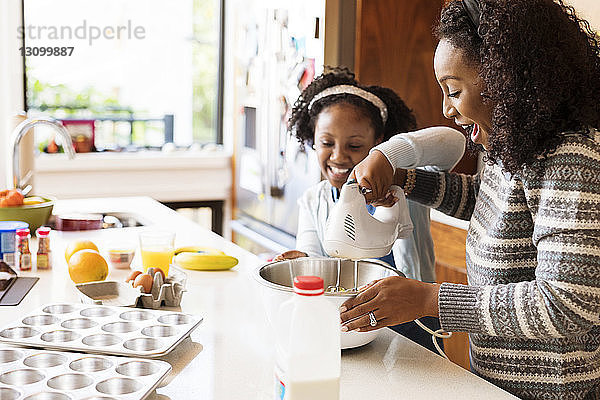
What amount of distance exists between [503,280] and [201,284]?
80 centimetres

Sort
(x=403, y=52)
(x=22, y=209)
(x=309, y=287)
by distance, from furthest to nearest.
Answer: (x=403, y=52) → (x=22, y=209) → (x=309, y=287)

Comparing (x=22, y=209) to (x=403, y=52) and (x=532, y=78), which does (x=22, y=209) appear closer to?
(x=532, y=78)

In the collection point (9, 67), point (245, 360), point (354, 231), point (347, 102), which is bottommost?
point (245, 360)

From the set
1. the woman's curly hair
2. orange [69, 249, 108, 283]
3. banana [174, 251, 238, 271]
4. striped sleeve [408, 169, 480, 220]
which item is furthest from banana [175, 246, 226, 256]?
striped sleeve [408, 169, 480, 220]

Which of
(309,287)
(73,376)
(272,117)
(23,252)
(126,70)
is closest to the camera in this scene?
(309,287)

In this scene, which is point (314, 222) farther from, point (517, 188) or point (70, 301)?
point (517, 188)

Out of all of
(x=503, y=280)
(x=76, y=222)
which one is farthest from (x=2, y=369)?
(x=76, y=222)

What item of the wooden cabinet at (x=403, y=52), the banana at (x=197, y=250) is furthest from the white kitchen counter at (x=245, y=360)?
the wooden cabinet at (x=403, y=52)

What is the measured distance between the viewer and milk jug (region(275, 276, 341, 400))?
2.70ft

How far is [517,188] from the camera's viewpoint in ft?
3.98

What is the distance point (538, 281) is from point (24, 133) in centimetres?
188

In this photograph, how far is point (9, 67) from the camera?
13.3 ft

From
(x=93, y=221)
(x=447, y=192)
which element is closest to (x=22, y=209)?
(x=93, y=221)

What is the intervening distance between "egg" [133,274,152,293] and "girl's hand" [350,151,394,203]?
48 centimetres
